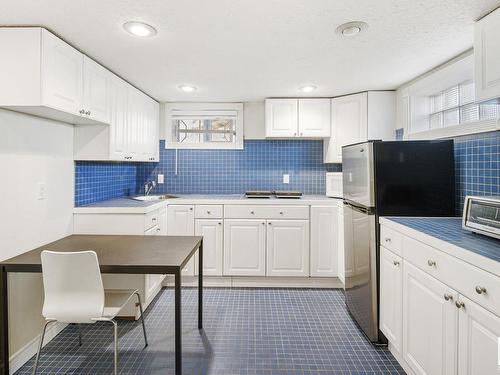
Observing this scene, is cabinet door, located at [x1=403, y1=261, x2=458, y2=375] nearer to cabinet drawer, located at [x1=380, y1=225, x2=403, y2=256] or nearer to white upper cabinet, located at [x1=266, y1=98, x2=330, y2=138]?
cabinet drawer, located at [x1=380, y1=225, x2=403, y2=256]

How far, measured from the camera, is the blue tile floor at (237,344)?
1997 mm

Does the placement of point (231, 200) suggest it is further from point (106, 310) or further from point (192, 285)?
point (106, 310)

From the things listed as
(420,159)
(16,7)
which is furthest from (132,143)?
(420,159)

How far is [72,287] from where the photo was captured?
5.49 ft

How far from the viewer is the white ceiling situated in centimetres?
162

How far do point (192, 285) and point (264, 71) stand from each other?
91.1 inches

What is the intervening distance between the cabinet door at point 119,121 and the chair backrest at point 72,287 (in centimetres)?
126

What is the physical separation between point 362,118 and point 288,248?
1603 mm

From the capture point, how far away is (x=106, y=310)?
1.78m

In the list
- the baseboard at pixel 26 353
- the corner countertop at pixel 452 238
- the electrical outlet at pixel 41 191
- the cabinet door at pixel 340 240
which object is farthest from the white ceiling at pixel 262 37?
the baseboard at pixel 26 353

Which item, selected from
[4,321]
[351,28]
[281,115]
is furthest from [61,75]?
[281,115]

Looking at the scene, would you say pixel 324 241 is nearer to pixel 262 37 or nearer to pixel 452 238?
pixel 452 238

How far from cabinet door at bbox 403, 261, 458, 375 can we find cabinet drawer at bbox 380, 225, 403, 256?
108 millimetres

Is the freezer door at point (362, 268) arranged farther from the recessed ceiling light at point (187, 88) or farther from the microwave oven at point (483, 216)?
the recessed ceiling light at point (187, 88)
